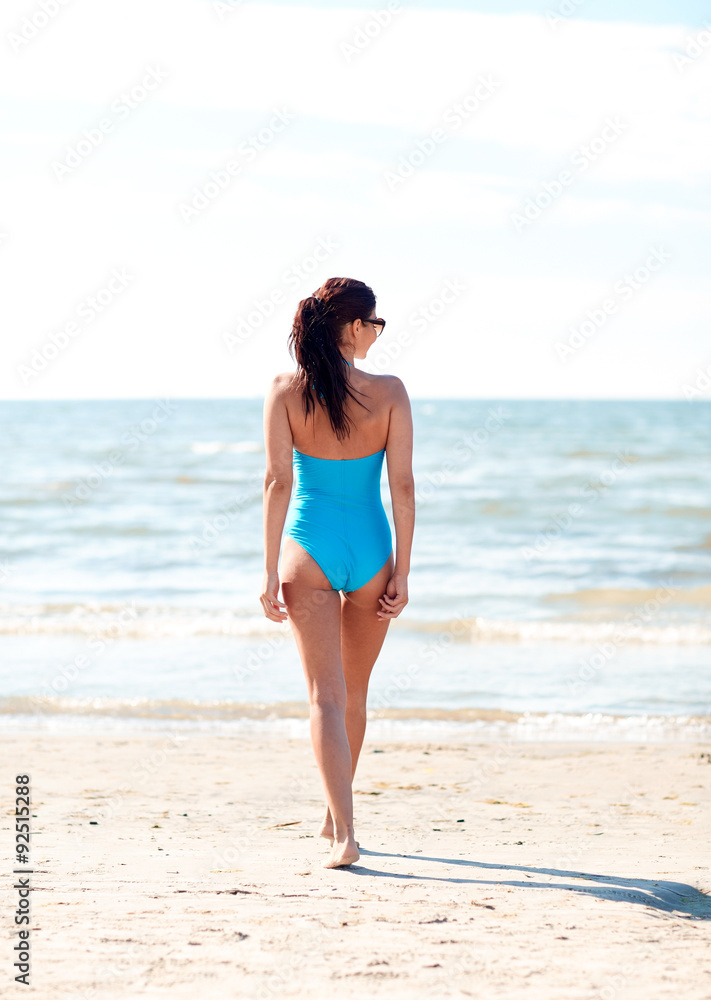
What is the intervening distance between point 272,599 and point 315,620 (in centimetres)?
16

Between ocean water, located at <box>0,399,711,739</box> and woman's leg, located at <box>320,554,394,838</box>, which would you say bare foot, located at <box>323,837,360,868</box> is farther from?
ocean water, located at <box>0,399,711,739</box>

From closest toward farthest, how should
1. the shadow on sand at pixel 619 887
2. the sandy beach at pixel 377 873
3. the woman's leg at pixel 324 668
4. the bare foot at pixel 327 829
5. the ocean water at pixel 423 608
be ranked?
the sandy beach at pixel 377 873
the shadow on sand at pixel 619 887
the woman's leg at pixel 324 668
the bare foot at pixel 327 829
the ocean water at pixel 423 608

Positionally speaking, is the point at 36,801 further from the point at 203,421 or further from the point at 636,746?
the point at 203,421

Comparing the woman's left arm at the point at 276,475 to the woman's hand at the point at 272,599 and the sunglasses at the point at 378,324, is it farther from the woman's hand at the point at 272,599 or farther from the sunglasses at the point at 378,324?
the sunglasses at the point at 378,324

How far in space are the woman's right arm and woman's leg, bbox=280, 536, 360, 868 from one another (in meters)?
0.20

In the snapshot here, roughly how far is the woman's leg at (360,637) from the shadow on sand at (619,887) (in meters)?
0.48

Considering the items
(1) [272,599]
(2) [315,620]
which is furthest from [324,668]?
(1) [272,599]

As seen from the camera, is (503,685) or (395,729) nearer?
(395,729)

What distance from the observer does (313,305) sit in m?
3.22

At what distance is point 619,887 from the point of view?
3074 millimetres

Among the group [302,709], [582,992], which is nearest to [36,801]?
[302,709]

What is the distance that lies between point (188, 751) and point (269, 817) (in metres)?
1.35

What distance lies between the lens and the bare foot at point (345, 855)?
317cm

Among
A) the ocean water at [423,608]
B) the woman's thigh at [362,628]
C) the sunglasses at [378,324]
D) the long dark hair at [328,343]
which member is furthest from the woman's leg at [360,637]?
the ocean water at [423,608]
